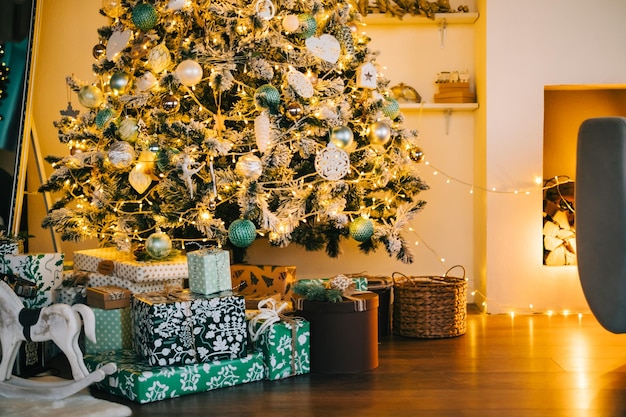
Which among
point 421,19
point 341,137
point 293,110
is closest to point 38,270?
point 293,110

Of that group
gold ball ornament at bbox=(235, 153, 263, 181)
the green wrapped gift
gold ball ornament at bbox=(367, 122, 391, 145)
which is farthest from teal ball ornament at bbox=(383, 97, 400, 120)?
the green wrapped gift

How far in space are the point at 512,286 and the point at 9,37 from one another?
2.76 meters

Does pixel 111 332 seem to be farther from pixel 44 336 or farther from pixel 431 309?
pixel 431 309

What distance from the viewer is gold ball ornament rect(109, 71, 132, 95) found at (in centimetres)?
304

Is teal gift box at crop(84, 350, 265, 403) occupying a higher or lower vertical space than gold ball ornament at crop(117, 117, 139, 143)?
lower

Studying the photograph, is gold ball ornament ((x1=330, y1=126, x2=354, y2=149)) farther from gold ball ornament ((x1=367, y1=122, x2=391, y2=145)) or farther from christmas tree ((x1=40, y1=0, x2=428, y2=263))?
gold ball ornament ((x1=367, y1=122, x2=391, y2=145))

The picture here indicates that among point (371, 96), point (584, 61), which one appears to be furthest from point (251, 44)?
point (584, 61)

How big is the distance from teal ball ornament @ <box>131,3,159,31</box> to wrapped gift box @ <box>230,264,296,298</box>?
3.66ft

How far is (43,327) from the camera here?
226 centimetres

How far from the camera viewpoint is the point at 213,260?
2.43 meters

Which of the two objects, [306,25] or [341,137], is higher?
[306,25]

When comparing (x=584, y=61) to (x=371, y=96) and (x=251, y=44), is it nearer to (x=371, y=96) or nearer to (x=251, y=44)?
(x=371, y=96)

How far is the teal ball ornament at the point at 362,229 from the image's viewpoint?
3121 mm

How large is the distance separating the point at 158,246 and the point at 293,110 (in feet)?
2.46
